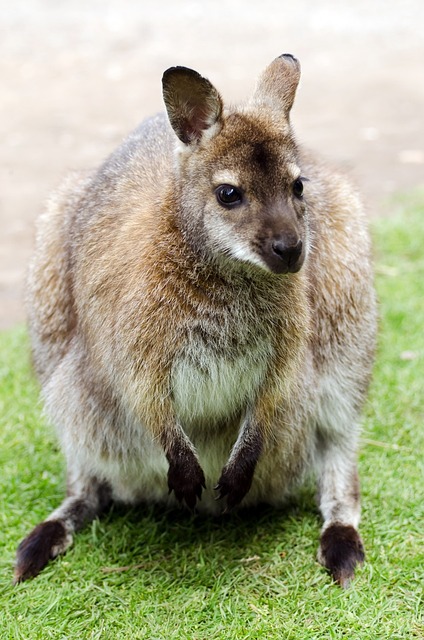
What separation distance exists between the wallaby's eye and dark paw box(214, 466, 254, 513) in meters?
0.86

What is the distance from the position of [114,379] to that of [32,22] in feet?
33.4

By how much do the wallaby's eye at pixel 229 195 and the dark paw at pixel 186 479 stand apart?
2.71ft

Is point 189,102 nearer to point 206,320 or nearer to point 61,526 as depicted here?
point 206,320

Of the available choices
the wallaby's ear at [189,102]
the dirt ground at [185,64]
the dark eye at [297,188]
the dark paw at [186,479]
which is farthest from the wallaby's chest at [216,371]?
the dirt ground at [185,64]

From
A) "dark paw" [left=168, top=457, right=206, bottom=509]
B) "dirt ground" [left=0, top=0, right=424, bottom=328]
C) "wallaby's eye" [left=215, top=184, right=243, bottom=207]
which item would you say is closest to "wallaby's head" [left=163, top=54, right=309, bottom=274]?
"wallaby's eye" [left=215, top=184, right=243, bottom=207]

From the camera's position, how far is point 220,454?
3084 millimetres

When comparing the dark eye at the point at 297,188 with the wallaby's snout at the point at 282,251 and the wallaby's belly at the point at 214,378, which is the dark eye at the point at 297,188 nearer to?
the wallaby's snout at the point at 282,251

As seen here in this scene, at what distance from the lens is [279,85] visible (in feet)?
9.30

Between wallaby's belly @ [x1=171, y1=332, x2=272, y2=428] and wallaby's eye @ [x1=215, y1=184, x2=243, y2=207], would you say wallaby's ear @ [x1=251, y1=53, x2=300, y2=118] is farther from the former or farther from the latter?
wallaby's belly @ [x1=171, y1=332, x2=272, y2=428]

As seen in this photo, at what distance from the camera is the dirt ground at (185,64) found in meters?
7.91

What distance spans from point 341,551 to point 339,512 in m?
0.22

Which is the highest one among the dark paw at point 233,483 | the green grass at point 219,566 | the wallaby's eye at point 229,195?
the wallaby's eye at point 229,195

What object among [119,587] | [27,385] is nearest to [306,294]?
[119,587]

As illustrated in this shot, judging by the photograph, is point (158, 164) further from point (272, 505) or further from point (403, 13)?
point (403, 13)
